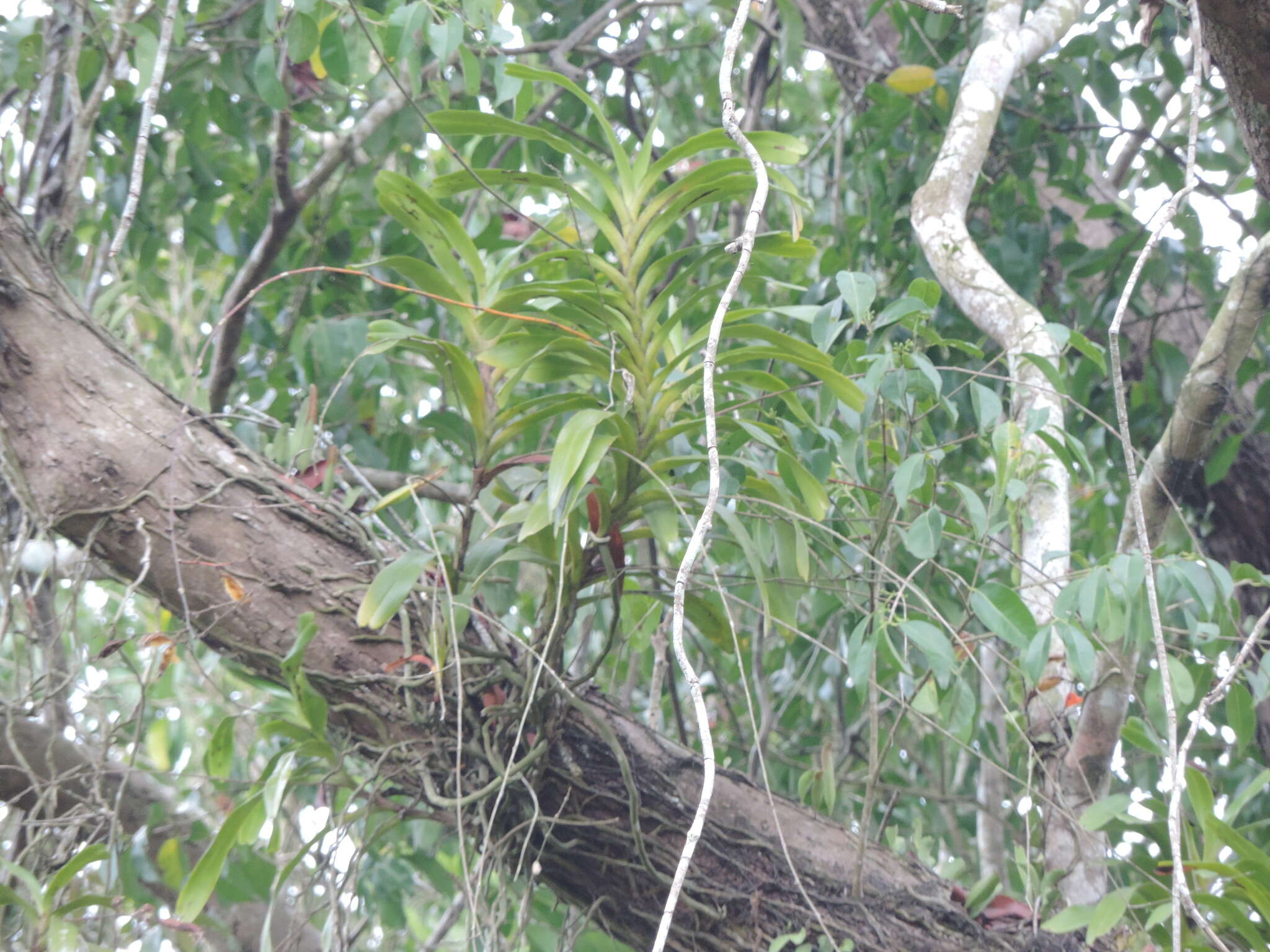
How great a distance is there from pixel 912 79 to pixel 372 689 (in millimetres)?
1718

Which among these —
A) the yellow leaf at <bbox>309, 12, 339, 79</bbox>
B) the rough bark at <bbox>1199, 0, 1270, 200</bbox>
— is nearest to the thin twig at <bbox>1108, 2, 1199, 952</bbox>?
Answer: the rough bark at <bbox>1199, 0, 1270, 200</bbox>

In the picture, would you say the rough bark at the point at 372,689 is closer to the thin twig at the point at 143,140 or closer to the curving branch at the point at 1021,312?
the thin twig at the point at 143,140

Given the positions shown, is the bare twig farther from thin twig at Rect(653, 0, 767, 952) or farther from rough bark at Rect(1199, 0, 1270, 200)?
rough bark at Rect(1199, 0, 1270, 200)

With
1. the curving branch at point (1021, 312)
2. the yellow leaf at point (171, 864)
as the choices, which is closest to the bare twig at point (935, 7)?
the curving branch at point (1021, 312)

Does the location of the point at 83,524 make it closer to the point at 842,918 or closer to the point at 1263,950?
the point at 842,918

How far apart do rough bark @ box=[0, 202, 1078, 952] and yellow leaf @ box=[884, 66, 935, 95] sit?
1.57 meters

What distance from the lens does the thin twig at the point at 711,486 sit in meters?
0.69

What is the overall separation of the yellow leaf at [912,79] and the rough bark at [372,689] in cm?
157

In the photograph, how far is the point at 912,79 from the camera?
222 cm

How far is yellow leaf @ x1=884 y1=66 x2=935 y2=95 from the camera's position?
2223mm

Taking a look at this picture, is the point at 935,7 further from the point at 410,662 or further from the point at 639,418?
the point at 410,662

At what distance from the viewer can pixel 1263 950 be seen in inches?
44.6

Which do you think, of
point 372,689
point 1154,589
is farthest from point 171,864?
point 1154,589

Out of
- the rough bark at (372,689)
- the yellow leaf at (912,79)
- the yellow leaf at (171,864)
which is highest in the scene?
the yellow leaf at (912,79)
